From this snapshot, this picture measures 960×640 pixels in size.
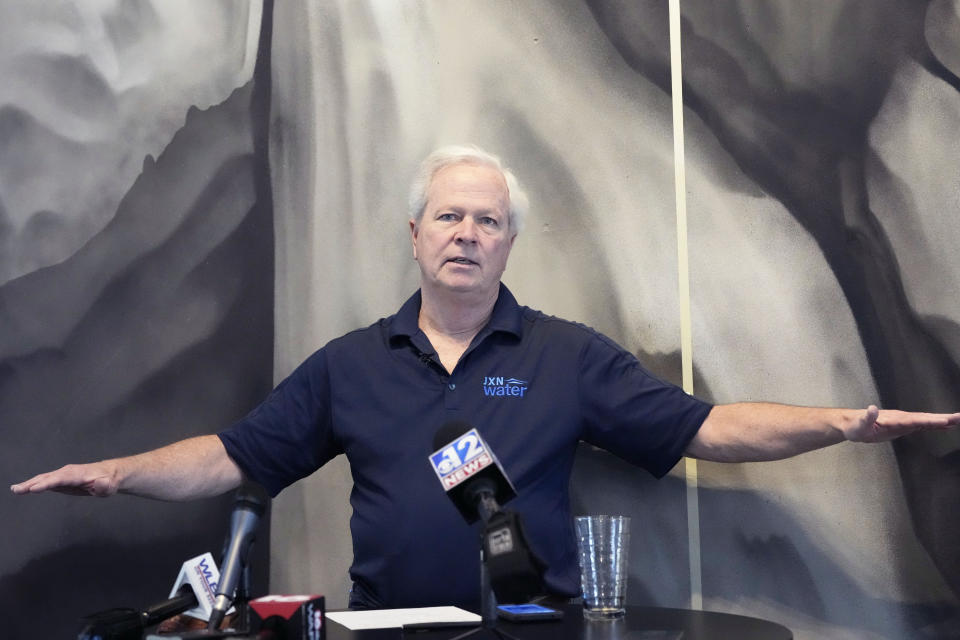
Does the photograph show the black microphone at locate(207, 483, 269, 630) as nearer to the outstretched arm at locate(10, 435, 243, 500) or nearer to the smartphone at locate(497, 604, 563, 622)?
the smartphone at locate(497, 604, 563, 622)

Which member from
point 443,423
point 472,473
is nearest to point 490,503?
point 472,473

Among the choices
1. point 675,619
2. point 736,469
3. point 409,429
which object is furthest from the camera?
point 736,469

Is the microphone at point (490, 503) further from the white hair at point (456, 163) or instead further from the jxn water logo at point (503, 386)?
the white hair at point (456, 163)

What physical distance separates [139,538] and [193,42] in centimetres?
146

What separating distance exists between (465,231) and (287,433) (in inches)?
28.3

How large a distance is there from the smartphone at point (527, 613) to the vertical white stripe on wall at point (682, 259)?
35.2 inches

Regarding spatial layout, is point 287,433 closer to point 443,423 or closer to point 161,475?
point 161,475

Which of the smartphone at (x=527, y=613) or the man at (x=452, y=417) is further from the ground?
the man at (x=452, y=417)

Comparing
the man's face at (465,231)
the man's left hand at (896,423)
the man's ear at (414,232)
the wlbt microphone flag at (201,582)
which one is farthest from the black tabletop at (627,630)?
the man's ear at (414,232)

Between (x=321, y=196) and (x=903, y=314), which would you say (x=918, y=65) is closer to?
(x=903, y=314)

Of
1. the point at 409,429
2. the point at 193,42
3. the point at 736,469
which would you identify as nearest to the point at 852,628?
the point at 736,469

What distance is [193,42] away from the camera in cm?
298

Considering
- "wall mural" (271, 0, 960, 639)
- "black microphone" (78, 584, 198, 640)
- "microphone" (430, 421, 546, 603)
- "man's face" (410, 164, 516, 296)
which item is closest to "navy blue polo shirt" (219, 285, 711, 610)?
"man's face" (410, 164, 516, 296)

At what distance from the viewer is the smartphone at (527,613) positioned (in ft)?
6.13
